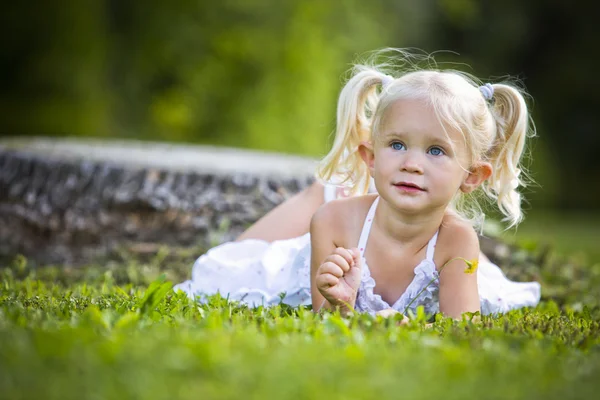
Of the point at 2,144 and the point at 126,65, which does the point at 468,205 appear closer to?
the point at 2,144

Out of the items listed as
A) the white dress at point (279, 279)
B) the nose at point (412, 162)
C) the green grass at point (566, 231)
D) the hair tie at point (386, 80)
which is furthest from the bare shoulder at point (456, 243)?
the green grass at point (566, 231)

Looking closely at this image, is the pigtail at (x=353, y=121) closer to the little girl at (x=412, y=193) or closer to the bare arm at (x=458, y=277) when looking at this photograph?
the little girl at (x=412, y=193)

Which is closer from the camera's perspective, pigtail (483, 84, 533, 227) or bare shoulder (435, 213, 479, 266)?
bare shoulder (435, 213, 479, 266)

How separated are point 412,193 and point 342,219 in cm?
38

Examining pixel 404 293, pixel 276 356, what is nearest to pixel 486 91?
pixel 404 293

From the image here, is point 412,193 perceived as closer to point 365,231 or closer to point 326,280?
point 365,231

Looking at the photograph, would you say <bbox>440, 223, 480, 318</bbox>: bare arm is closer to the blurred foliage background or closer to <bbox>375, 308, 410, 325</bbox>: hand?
<bbox>375, 308, 410, 325</bbox>: hand

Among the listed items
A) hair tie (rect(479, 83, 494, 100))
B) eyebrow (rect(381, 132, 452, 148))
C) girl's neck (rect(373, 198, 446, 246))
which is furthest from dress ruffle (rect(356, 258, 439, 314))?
hair tie (rect(479, 83, 494, 100))

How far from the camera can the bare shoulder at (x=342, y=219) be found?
3.01m

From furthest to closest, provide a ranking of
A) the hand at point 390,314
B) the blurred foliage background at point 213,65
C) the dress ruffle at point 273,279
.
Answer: the blurred foliage background at point 213,65
the dress ruffle at point 273,279
the hand at point 390,314

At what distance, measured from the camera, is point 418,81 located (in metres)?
2.83

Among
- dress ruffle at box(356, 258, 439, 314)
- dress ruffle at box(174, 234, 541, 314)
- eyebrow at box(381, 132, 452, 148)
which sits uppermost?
eyebrow at box(381, 132, 452, 148)

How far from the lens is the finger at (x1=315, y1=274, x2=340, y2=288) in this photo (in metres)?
2.61

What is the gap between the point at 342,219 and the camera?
9.98 ft
